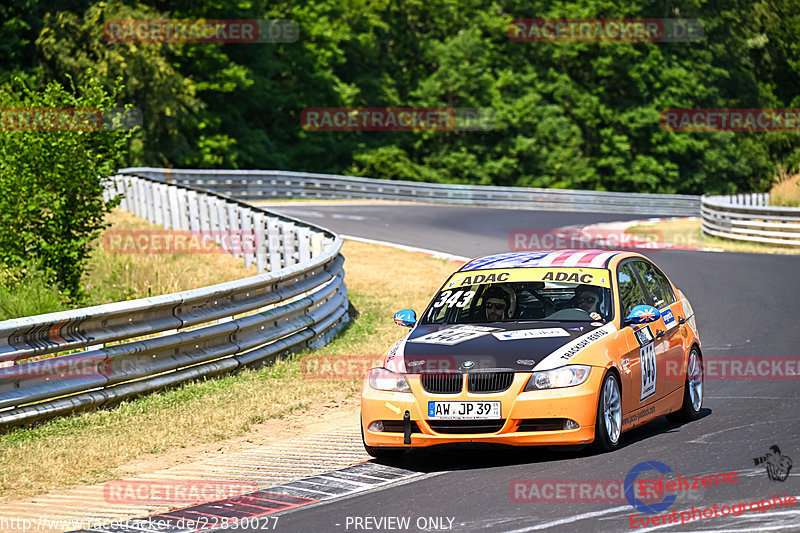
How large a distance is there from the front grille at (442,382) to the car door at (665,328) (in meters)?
2.02

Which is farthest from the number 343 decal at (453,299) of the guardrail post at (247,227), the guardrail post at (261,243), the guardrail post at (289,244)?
the guardrail post at (247,227)

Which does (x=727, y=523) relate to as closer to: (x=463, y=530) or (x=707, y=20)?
(x=463, y=530)

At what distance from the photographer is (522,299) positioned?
9.51m

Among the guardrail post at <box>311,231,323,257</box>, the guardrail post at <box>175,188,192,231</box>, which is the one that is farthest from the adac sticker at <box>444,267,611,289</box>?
the guardrail post at <box>175,188,192,231</box>

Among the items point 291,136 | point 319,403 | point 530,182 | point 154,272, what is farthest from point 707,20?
point 319,403

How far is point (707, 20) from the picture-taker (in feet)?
234

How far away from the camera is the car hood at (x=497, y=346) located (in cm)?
821

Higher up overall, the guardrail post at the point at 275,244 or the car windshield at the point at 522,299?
the car windshield at the point at 522,299

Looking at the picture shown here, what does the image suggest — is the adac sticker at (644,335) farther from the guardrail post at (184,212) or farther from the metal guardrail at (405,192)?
the metal guardrail at (405,192)

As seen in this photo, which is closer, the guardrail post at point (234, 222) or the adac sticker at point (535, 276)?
the adac sticker at point (535, 276)
